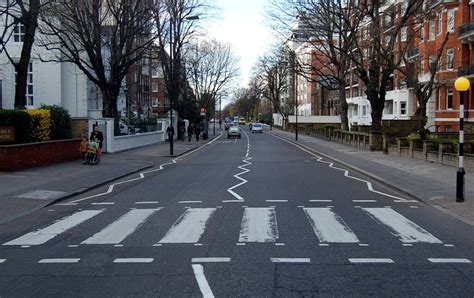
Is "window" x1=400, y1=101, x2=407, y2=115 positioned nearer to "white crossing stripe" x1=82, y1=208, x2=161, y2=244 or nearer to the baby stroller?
the baby stroller

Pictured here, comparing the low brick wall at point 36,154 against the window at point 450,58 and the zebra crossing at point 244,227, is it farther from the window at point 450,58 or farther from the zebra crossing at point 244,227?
the window at point 450,58

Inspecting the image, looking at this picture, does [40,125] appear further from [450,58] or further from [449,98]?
[449,98]

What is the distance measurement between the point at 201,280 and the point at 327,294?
152 centimetres

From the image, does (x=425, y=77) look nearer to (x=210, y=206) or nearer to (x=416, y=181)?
(x=416, y=181)

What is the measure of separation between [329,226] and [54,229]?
16.9ft

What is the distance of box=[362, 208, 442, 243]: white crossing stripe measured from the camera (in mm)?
8977

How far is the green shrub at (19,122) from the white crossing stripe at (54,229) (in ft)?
38.2

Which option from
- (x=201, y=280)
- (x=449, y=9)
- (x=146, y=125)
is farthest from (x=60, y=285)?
(x=449, y=9)

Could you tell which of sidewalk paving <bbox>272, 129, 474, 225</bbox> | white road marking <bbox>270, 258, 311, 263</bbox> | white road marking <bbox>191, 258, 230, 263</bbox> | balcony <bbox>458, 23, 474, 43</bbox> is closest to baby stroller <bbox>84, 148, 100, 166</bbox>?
sidewalk paving <bbox>272, 129, 474, 225</bbox>

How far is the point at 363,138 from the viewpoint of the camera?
130 ft

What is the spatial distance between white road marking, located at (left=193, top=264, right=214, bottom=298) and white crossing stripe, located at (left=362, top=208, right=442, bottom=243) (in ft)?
11.9

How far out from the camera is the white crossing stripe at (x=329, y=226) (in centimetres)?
893

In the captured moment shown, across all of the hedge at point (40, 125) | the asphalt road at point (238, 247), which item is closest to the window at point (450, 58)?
the hedge at point (40, 125)

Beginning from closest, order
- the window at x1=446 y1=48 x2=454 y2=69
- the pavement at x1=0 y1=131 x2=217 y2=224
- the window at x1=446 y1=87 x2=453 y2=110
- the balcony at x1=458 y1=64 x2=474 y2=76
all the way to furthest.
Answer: the pavement at x1=0 y1=131 x2=217 y2=224 → the balcony at x1=458 y1=64 x2=474 y2=76 → the window at x1=446 y1=48 x2=454 y2=69 → the window at x1=446 y1=87 x2=453 y2=110
